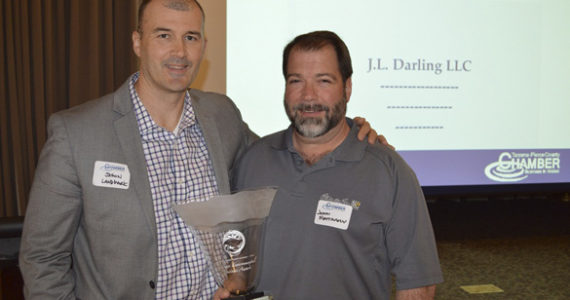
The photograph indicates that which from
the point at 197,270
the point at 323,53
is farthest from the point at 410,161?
the point at 197,270

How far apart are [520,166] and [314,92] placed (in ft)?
10.9

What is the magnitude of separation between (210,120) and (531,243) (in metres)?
4.01

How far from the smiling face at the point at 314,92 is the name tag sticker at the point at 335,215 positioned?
288 millimetres

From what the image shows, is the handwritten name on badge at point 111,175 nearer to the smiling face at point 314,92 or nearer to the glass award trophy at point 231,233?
the glass award trophy at point 231,233

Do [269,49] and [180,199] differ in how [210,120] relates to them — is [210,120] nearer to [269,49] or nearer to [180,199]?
[180,199]

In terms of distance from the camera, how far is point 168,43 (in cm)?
178

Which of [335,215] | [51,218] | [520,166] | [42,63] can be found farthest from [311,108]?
[520,166]

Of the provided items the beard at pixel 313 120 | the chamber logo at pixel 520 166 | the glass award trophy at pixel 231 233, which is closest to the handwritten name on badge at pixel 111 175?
the glass award trophy at pixel 231 233

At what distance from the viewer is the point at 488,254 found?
4.48m

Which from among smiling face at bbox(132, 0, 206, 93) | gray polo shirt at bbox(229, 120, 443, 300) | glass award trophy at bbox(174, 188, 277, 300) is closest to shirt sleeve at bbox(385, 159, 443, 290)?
gray polo shirt at bbox(229, 120, 443, 300)

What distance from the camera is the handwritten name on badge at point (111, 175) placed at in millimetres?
1629

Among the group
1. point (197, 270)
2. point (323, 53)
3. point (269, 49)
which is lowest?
point (197, 270)

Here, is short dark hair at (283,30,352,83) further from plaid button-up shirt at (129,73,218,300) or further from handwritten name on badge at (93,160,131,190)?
handwritten name on badge at (93,160,131,190)

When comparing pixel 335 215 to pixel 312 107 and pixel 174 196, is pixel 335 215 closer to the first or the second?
pixel 312 107
